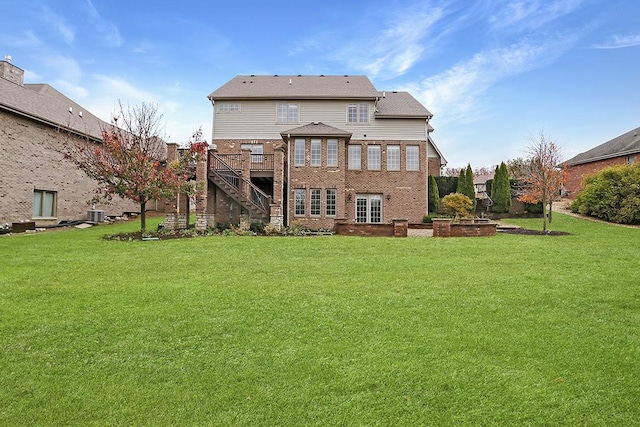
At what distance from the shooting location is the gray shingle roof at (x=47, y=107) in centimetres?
1739

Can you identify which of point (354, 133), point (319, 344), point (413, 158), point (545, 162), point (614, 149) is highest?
point (614, 149)

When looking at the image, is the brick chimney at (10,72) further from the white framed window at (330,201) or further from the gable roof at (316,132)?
the white framed window at (330,201)

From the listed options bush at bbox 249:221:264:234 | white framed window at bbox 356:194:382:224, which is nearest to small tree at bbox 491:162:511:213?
white framed window at bbox 356:194:382:224

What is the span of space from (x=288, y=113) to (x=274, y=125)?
1.15 metres

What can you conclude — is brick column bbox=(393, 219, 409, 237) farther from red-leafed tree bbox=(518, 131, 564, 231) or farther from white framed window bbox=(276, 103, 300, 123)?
white framed window bbox=(276, 103, 300, 123)

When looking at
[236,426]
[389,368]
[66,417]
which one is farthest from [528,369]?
[66,417]

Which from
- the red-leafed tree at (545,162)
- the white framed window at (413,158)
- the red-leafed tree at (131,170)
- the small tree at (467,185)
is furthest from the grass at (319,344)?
the small tree at (467,185)

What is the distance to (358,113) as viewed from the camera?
23.0m

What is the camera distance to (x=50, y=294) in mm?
6203

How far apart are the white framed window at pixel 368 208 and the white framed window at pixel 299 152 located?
427cm

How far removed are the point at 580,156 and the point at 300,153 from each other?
92.6 ft

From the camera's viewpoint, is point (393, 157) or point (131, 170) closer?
point (131, 170)

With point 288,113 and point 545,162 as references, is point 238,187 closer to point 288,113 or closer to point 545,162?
point 288,113

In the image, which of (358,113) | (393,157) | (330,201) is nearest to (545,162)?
(393,157)
